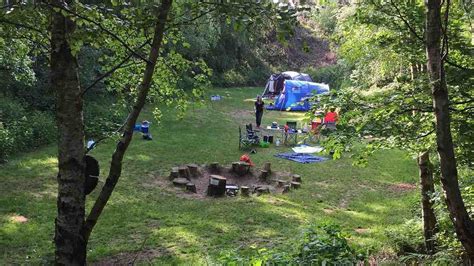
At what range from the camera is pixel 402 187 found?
11.3m

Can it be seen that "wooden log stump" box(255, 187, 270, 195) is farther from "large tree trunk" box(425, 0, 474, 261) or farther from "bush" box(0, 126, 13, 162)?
"large tree trunk" box(425, 0, 474, 261)

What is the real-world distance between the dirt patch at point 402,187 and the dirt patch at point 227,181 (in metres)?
2.62

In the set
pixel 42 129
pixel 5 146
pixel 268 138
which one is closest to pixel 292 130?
pixel 268 138

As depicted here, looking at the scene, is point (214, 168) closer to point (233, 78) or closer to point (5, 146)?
point (5, 146)

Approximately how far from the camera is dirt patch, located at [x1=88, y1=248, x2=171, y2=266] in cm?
641

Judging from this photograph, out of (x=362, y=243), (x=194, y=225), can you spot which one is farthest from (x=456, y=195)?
(x=194, y=225)

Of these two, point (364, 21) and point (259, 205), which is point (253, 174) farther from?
point (364, 21)

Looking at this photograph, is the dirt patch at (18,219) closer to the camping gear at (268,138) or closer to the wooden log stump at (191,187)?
the wooden log stump at (191,187)

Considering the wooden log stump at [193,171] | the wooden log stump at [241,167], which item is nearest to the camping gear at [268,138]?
the wooden log stump at [241,167]

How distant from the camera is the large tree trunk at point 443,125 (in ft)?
11.4

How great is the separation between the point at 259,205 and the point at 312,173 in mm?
3216

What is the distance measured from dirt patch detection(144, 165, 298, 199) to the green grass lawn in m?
0.27

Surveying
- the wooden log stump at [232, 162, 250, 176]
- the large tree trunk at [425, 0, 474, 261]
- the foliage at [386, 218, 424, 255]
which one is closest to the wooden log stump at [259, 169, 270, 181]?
the wooden log stump at [232, 162, 250, 176]

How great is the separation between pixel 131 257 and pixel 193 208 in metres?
2.63
